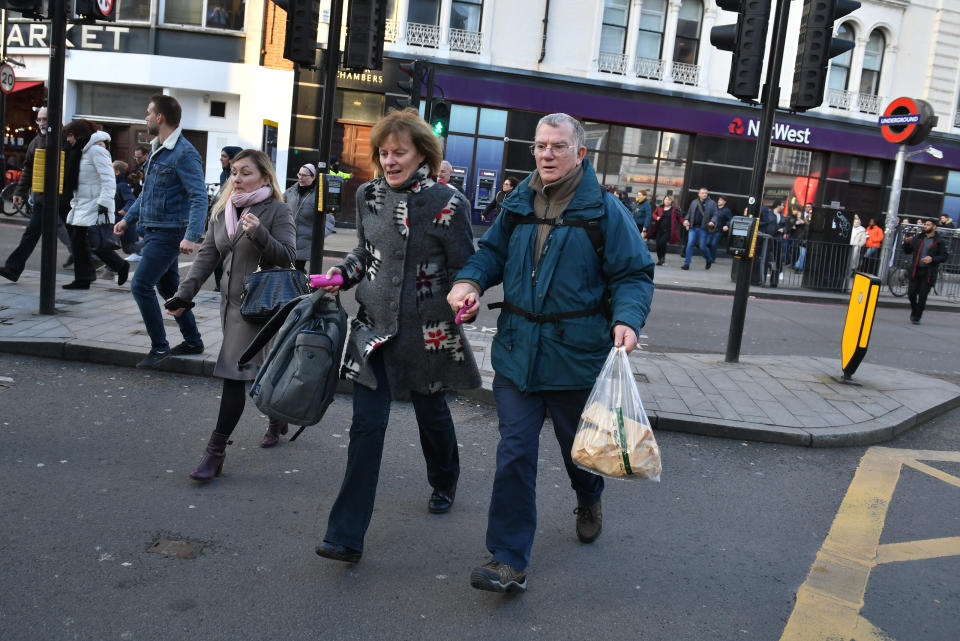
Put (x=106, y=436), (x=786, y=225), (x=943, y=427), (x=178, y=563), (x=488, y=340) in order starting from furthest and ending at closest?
1. (x=786, y=225)
2. (x=488, y=340)
3. (x=943, y=427)
4. (x=106, y=436)
5. (x=178, y=563)

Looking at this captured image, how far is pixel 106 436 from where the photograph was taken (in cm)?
470

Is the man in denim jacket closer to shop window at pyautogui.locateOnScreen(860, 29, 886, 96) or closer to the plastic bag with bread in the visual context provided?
the plastic bag with bread

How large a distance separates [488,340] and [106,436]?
4184 mm

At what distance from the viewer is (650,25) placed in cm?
2319

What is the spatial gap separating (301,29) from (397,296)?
515 centimetres

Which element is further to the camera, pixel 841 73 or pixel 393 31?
pixel 841 73

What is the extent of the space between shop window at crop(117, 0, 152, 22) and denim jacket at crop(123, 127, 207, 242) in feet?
60.6

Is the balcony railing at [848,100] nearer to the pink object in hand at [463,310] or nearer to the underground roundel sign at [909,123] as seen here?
the underground roundel sign at [909,123]

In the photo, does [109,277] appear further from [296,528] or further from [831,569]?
[831,569]

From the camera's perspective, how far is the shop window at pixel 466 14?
72.4ft

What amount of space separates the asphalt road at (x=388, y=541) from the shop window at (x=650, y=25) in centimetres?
1971

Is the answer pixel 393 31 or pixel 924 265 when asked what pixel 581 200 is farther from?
pixel 393 31

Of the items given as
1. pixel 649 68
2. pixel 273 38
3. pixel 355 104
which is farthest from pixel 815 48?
pixel 273 38

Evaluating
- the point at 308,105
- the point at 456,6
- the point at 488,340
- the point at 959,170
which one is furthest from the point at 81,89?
the point at 959,170
